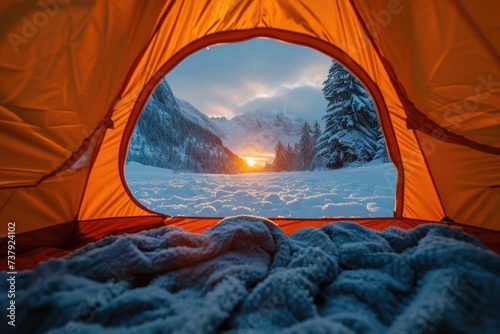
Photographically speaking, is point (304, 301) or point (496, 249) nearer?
point (304, 301)

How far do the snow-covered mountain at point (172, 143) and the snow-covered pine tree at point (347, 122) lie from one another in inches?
828

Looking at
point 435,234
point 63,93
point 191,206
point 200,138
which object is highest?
point 200,138

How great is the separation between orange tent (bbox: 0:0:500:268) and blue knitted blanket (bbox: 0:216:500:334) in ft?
2.74

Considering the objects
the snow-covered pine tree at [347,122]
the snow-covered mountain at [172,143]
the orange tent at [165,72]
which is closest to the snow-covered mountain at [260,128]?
the snow-covered mountain at [172,143]

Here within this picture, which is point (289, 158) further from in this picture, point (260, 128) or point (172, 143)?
point (260, 128)

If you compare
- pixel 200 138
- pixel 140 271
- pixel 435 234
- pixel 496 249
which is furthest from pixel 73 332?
pixel 200 138

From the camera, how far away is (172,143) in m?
33.9

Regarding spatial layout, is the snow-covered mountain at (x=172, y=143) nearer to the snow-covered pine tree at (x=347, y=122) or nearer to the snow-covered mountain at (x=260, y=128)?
the snow-covered pine tree at (x=347, y=122)

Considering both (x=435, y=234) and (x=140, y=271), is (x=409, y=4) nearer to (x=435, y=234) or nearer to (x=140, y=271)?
(x=435, y=234)

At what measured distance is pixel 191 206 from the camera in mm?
3229

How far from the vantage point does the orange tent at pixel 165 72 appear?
1268 mm

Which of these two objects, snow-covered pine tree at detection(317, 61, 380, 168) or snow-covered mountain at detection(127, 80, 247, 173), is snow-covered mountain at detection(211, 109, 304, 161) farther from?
snow-covered pine tree at detection(317, 61, 380, 168)

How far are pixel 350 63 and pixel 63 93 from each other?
2.00 metres

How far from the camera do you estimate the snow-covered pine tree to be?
35.9 feet
